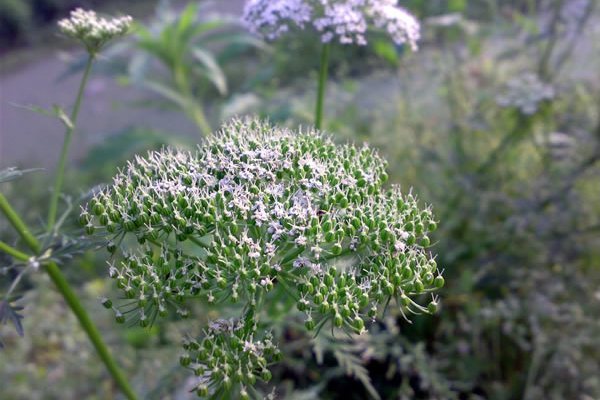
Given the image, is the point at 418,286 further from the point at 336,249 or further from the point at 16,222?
the point at 16,222

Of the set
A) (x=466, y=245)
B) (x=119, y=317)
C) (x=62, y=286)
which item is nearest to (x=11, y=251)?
(x=62, y=286)

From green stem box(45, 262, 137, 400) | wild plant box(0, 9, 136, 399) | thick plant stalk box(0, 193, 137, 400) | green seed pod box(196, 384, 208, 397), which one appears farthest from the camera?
green stem box(45, 262, 137, 400)

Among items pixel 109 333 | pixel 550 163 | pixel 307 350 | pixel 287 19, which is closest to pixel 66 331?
pixel 109 333

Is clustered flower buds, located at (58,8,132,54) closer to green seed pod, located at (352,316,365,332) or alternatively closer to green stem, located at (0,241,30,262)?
green stem, located at (0,241,30,262)

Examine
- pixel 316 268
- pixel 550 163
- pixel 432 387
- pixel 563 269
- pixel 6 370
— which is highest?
pixel 316 268

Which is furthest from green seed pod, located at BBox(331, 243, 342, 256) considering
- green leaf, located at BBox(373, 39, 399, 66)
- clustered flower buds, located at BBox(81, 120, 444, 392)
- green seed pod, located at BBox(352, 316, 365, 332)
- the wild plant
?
green leaf, located at BBox(373, 39, 399, 66)

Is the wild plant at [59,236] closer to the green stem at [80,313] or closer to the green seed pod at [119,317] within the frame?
the green stem at [80,313]

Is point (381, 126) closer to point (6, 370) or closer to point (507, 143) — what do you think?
point (507, 143)

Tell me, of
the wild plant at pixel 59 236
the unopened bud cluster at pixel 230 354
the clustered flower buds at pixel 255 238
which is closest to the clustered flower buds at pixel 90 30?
the wild plant at pixel 59 236
